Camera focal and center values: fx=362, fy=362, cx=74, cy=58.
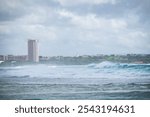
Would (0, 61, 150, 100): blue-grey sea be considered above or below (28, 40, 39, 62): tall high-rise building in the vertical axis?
below

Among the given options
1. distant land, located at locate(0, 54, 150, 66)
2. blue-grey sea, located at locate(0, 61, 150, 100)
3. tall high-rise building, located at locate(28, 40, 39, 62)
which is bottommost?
blue-grey sea, located at locate(0, 61, 150, 100)

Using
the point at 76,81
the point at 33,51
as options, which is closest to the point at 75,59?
the point at 76,81

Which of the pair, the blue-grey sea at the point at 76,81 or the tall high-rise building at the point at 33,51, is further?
the tall high-rise building at the point at 33,51

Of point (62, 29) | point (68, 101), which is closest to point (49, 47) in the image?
point (62, 29)

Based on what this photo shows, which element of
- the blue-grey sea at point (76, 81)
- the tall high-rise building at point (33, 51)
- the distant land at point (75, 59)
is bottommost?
the blue-grey sea at point (76, 81)

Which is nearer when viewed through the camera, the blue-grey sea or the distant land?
the blue-grey sea

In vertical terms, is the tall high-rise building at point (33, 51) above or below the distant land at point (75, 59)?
above
